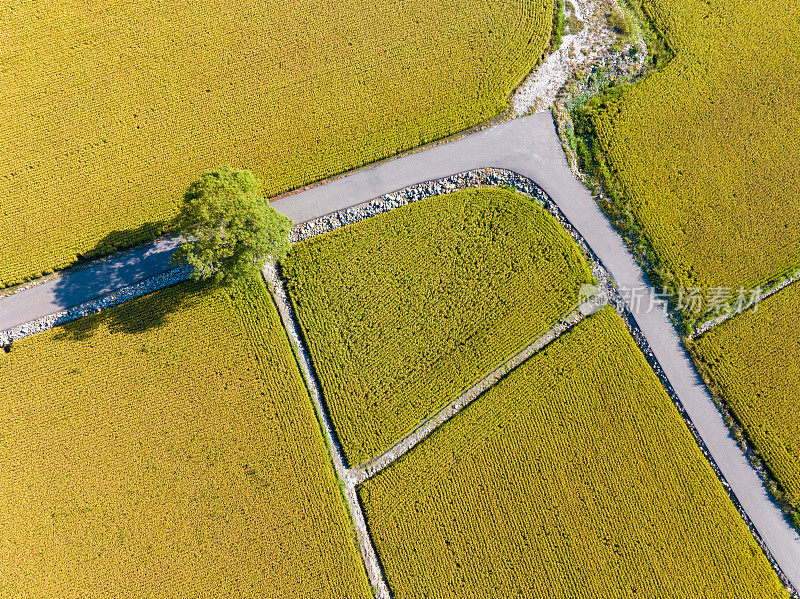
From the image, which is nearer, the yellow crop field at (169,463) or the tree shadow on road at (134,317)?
the yellow crop field at (169,463)

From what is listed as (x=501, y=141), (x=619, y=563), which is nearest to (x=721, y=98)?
(x=501, y=141)

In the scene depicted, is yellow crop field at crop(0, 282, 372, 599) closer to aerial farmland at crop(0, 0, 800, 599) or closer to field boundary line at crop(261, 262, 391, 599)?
aerial farmland at crop(0, 0, 800, 599)

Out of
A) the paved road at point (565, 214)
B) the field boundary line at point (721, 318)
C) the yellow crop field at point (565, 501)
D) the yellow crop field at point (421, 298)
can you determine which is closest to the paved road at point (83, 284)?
the paved road at point (565, 214)

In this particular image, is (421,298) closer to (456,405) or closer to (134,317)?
(456,405)

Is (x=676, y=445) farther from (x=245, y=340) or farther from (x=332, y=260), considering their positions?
(x=245, y=340)

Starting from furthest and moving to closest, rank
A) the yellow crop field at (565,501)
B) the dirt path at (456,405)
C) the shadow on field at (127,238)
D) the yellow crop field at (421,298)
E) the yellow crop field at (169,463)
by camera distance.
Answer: the shadow on field at (127,238), the yellow crop field at (421,298), the dirt path at (456,405), the yellow crop field at (565,501), the yellow crop field at (169,463)

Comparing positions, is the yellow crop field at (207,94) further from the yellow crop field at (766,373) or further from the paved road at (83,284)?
the yellow crop field at (766,373)

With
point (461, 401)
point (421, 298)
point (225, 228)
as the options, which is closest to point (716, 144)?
point (421, 298)
